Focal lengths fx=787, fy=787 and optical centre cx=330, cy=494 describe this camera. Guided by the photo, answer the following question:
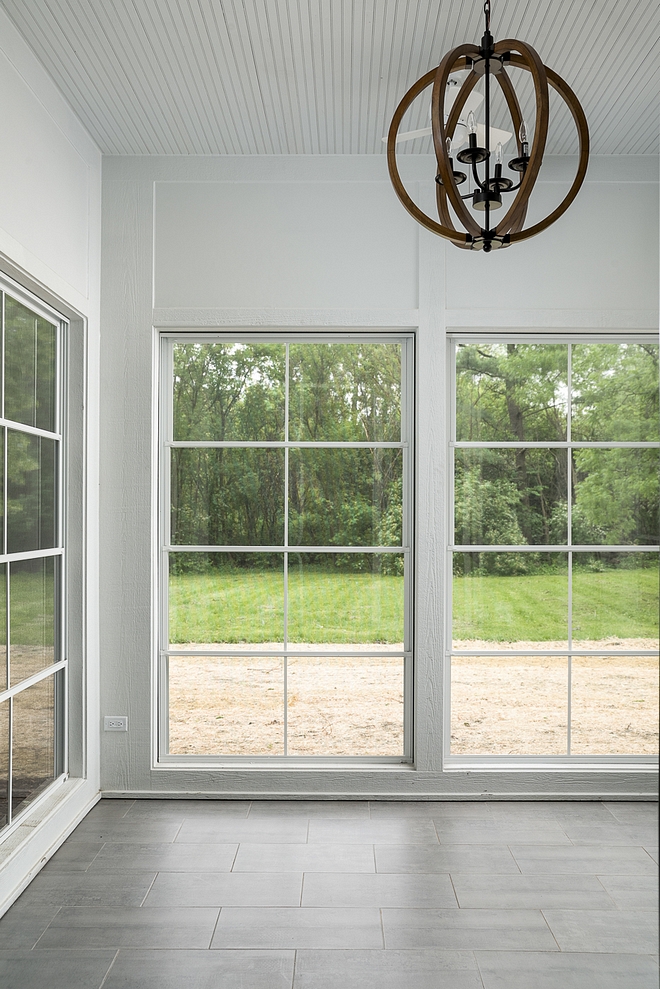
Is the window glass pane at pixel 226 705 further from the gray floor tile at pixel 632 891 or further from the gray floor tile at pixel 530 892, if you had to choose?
the gray floor tile at pixel 632 891

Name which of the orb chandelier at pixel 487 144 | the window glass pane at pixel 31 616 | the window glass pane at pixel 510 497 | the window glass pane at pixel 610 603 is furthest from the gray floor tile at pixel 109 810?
the orb chandelier at pixel 487 144

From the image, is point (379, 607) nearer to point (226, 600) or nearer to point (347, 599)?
point (347, 599)

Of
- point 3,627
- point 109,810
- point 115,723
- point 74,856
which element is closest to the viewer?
point 3,627

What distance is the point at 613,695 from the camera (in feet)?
12.2

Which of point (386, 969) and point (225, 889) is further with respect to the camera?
point (225, 889)

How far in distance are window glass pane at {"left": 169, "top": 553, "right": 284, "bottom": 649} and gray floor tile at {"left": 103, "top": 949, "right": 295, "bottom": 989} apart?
152 cm

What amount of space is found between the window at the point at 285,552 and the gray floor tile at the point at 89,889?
2.96 ft

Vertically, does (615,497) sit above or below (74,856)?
above

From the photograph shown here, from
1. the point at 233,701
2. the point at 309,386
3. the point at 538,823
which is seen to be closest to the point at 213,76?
the point at 309,386

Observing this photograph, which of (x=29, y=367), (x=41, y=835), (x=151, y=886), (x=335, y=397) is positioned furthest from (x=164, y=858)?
(x=335, y=397)

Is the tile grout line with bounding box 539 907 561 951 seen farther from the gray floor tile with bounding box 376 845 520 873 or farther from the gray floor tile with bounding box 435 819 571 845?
the gray floor tile with bounding box 435 819 571 845

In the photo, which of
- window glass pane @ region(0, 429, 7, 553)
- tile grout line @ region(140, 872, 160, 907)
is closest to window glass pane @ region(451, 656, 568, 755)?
tile grout line @ region(140, 872, 160, 907)

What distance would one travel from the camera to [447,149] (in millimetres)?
1900

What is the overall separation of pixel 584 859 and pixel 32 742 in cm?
213
